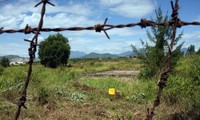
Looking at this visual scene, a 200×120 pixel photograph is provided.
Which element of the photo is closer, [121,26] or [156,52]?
[121,26]

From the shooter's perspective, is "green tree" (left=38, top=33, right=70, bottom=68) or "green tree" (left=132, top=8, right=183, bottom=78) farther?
"green tree" (left=38, top=33, right=70, bottom=68)

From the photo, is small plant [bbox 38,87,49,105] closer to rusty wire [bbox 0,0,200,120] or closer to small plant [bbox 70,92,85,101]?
small plant [bbox 70,92,85,101]

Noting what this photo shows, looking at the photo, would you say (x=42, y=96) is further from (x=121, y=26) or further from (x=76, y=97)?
(x=121, y=26)

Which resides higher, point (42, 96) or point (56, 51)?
point (42, 96)

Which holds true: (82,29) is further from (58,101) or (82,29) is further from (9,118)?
(58,101)

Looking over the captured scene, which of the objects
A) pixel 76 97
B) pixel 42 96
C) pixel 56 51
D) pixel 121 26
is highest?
pixel 121 26

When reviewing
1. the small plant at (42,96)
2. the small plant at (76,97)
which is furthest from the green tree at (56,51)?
the small plant at (42,96)

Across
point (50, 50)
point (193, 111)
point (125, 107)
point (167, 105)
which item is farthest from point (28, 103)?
point (50, 50)

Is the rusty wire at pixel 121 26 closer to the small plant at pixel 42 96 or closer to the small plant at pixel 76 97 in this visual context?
the small plant at pixel 42 96

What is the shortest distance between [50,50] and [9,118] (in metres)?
47.2

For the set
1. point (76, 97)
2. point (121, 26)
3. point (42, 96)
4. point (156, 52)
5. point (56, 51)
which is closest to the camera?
point (121, 26)

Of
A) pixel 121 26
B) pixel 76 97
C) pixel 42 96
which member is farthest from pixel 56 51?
pixel 121 26

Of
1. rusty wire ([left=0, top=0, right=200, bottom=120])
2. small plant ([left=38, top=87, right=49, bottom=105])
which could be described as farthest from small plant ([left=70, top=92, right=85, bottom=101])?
rusty wire ([left=0, top=0, right=200, bottom=120])

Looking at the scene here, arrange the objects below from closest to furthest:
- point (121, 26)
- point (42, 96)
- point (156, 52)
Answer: point (121, 26)
point (42, 96)
point (156, 52)
